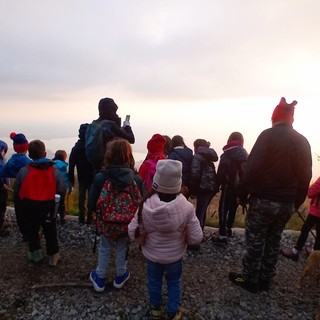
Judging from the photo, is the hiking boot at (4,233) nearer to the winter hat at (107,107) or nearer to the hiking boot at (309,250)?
the winter hat at (107,107)

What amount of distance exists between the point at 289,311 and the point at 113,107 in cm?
435

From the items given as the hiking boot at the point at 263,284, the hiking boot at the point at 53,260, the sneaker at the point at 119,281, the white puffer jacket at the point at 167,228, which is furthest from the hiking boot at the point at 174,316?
the hiking boot at the point at 53,260

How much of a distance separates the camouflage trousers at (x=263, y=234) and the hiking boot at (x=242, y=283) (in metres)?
0.07

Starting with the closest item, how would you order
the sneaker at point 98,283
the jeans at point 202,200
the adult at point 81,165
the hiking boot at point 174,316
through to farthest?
the hiking boot at point 174,316
the sneaker at point 98,283
the jeans at point 202,200
the adult at point 81,165

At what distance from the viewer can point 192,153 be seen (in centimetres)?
575

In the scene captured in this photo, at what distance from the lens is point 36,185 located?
15.4ft

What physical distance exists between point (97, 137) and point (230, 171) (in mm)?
2617

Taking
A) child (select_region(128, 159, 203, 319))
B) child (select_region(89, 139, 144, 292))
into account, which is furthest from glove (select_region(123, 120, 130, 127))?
child (select_region(128, 159, 203, 319))

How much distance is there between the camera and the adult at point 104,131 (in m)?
5.37

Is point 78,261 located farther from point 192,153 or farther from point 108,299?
point 192,153

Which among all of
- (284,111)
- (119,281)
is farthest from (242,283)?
(284,111)

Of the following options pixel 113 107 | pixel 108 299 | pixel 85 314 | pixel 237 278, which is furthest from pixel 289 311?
pixel 113 107

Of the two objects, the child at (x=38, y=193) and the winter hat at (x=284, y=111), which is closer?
the winter hat at (x=284, y=111)

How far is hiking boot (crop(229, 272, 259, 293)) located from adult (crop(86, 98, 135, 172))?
9.66 ft
